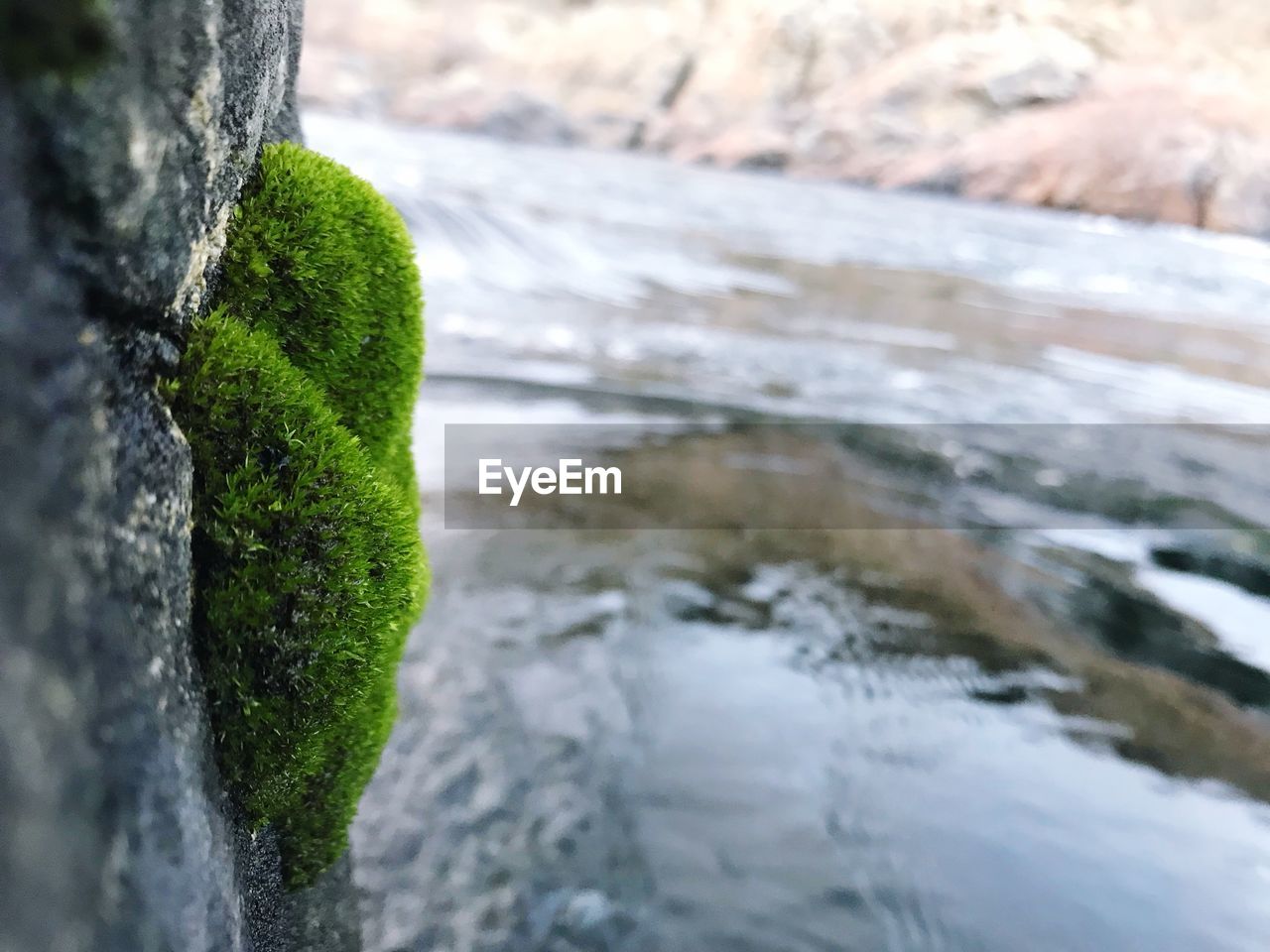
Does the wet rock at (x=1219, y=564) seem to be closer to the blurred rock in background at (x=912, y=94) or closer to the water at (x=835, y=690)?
the water at (x=835, y=690)

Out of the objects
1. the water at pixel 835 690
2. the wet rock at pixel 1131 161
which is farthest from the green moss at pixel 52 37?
the wet rock at pixel 1131 161

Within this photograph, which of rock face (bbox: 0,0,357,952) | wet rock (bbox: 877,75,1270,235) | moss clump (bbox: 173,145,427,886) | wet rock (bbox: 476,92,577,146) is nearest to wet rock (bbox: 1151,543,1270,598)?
moss clump (bbox: 173,145,427,886)

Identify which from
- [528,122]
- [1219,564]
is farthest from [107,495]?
[528,122]

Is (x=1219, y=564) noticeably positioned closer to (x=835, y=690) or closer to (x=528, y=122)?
(x=835, y=690)

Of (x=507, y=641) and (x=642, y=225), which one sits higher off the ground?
(x=642, y=225)

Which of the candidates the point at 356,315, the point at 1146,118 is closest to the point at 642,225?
the point at 356,315

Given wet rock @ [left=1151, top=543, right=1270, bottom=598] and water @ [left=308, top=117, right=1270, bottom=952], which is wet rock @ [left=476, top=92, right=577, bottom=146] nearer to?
water @ [left=308, top=117, right=1270, bottom=952]

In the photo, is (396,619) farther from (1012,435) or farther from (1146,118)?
(1146,118)
